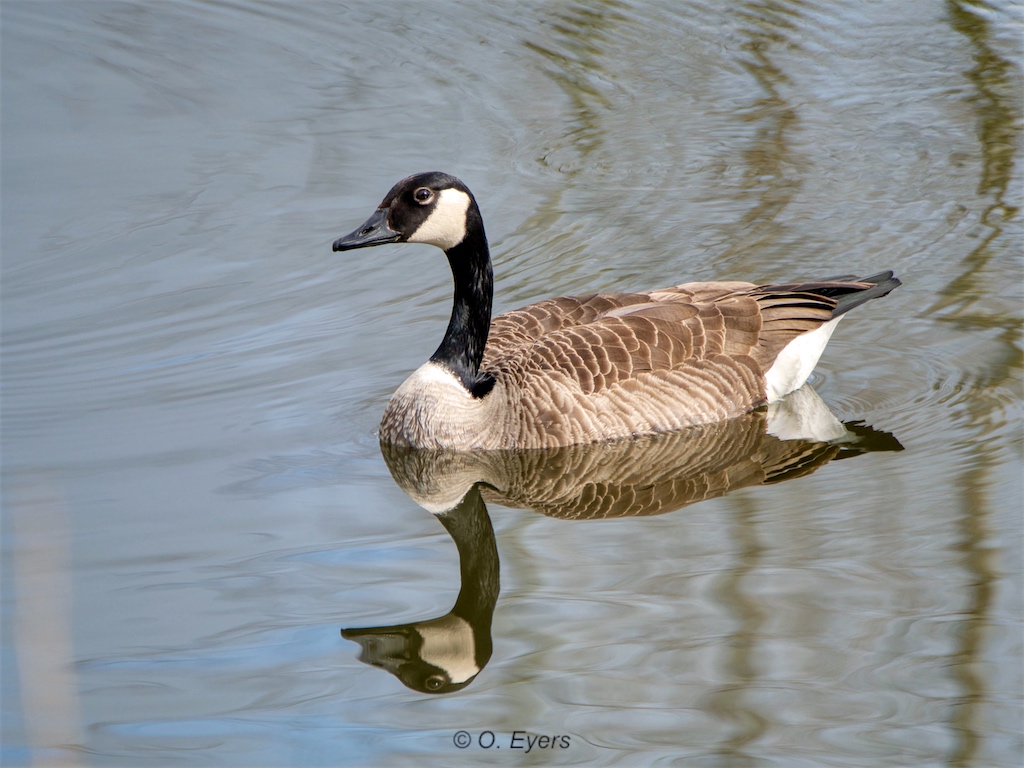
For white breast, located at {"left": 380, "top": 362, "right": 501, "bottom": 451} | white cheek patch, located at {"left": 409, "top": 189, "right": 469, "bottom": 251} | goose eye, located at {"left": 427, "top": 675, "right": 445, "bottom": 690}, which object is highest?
white cheek patch, located at {"left": 409, "top": 189, "right": 469, "bottom": 251}

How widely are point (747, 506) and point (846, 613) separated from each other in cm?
138

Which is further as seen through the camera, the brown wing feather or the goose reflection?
the brown wing feather

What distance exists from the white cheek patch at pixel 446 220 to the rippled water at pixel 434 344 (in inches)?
56.4

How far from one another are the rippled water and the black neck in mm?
772

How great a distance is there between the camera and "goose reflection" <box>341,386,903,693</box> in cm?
748

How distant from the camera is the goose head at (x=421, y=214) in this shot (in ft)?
25.6

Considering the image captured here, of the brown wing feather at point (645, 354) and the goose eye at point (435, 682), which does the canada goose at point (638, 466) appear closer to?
the brown wing feather at point (645, 354)

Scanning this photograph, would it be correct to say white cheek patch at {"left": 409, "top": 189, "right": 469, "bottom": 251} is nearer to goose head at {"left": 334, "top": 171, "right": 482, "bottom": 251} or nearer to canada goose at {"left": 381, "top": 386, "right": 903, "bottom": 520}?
goose head at {"left": 334, "top": 171, "right": 482, "bottom": 251}

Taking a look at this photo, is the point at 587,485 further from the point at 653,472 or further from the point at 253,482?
the point at 253,482

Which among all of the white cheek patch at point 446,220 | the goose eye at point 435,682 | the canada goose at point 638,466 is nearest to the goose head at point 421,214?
the white cheek patch at point 446,220

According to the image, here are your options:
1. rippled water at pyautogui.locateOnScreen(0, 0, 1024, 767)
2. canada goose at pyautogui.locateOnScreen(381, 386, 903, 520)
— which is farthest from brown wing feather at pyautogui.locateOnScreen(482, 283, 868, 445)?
rippled water at pyautogui.locateOnScreen(0, 0, 1024, 767)

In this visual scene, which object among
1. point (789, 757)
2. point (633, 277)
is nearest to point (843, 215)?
point (633, 277)

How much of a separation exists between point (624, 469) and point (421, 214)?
197cm

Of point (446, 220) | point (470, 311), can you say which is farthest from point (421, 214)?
point (470, 311)
